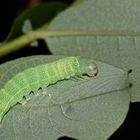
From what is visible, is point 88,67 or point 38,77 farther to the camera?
point 38,77

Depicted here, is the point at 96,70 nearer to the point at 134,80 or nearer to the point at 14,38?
the point at 134,80

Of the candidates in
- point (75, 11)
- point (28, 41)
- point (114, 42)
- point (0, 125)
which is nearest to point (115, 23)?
point (114, 42)

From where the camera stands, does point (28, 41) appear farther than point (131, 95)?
Yes

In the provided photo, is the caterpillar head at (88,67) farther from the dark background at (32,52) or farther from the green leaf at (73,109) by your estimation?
the dark background at (32,52)

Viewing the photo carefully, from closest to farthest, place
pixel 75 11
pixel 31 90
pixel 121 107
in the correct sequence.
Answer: pixel 121 107 < pixel 31 90 < pixel 75 11

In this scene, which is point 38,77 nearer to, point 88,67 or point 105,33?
point 88,67

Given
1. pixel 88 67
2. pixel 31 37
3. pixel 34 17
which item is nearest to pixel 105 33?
pixel 88 67

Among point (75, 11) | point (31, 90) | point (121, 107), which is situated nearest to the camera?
point (121, 107)
